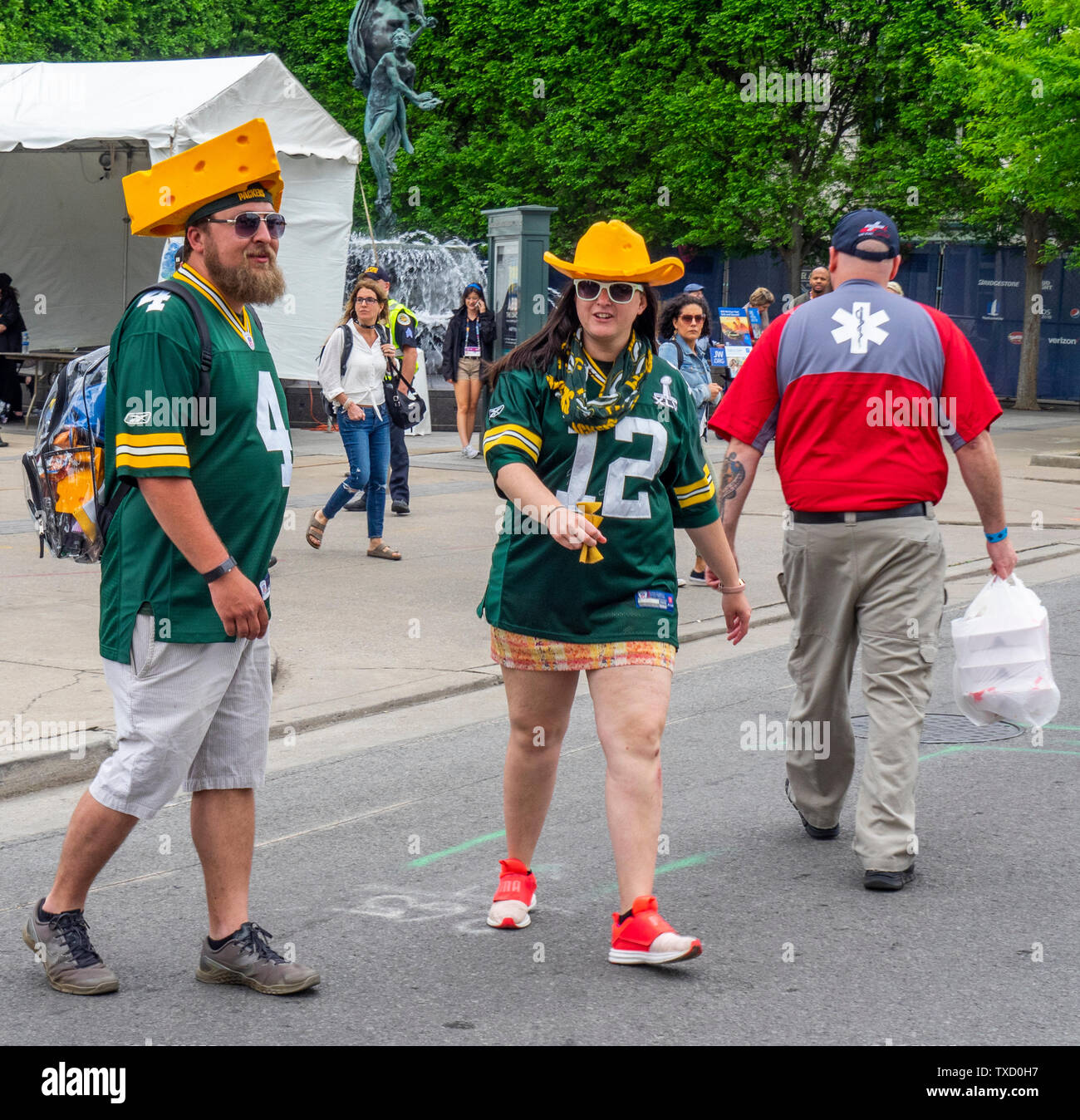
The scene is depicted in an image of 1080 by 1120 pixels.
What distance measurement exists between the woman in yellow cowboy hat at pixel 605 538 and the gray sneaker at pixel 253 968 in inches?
31.8

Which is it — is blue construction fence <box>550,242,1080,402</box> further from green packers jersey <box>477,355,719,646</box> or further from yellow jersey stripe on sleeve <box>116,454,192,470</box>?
yellow jersey stripe on sleeve <box>116,454,192,470</box>

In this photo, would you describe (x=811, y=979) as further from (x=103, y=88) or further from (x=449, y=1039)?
(x=103, y=88)

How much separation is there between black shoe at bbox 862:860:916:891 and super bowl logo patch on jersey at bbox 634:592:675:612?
1172 mm

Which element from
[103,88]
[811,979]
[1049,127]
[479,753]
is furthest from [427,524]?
[1049,127]

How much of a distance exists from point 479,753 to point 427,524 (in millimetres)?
6572

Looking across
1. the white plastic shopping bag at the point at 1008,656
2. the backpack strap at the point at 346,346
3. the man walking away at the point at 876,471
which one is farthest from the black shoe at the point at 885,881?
the backpack strap at the point at 346,346

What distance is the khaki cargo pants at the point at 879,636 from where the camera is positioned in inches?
188

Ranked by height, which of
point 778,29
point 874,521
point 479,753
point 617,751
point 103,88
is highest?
point 778,29

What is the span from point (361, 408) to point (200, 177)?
742 centimetres

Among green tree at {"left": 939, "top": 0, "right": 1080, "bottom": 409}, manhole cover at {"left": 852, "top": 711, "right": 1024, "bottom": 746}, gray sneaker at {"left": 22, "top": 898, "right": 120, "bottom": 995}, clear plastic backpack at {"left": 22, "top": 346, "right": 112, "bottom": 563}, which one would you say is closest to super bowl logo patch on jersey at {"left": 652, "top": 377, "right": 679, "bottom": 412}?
clear plastic backpack at {"left": 22, "top": 346, "right": 112, "bottom": 563}

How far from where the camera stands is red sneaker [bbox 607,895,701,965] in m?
3.97

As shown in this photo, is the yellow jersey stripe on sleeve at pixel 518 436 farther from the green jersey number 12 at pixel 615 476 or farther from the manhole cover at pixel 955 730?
the manhole cover at pixel 955 730

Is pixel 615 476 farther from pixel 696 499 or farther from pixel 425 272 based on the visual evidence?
pixel 425 272
